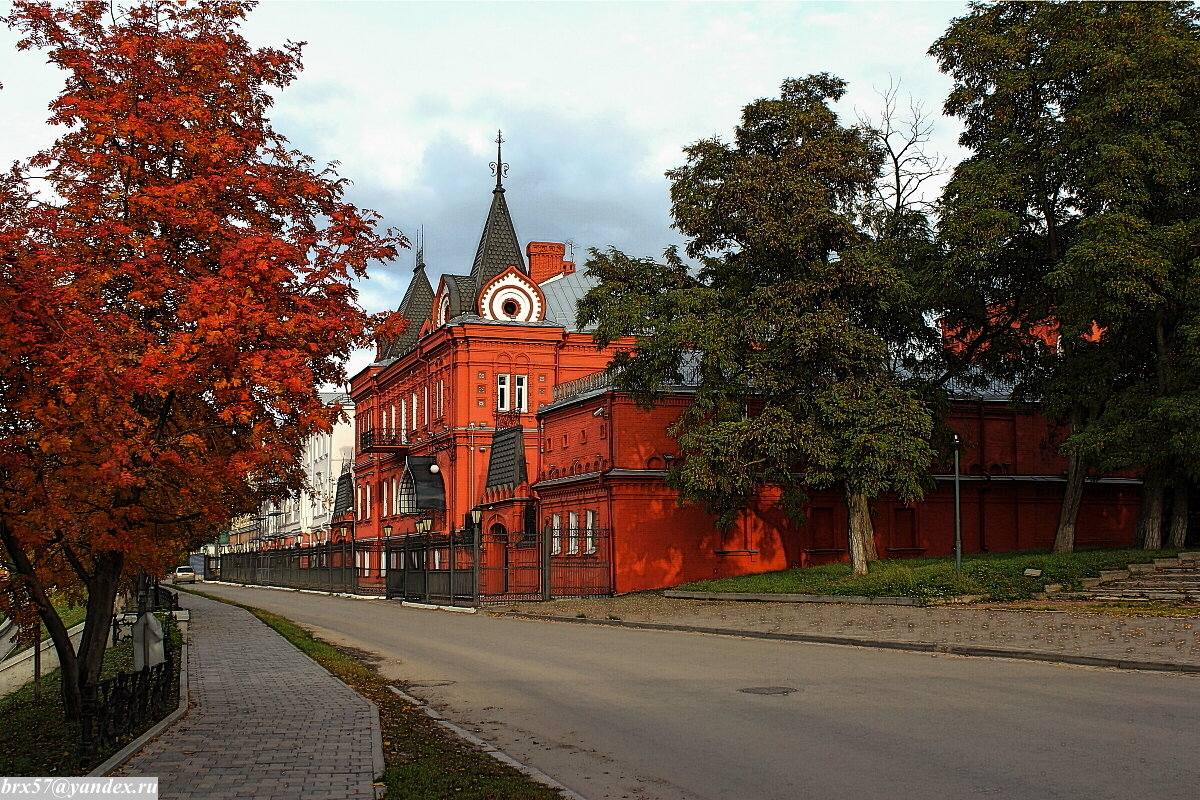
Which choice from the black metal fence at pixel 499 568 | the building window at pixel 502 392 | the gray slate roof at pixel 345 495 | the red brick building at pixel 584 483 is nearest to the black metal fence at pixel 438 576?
the black metal fence at pixel 499 568

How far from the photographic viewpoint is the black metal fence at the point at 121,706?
8.96m

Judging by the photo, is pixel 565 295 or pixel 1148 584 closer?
pixel 1148 584

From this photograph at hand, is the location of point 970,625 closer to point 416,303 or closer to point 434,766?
point 434,766

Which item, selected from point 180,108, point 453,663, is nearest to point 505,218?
point 453,663

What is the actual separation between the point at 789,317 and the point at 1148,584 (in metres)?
10.3

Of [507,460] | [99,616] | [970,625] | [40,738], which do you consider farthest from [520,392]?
[40,738]

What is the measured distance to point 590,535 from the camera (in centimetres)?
3872

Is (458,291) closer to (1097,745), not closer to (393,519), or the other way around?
(393,519)

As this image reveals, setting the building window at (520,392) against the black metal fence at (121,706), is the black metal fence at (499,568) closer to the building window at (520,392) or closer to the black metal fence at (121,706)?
the building window at (520,392)

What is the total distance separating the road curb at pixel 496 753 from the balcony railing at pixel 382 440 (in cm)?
4479

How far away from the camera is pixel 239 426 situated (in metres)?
11.2

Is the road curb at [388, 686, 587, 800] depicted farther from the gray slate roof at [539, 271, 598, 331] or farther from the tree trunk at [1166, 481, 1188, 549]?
the gray slate roof at [539, 271, 598, 331]

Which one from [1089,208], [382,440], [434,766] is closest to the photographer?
[434,766]

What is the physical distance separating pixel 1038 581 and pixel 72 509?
2104 centimetres
